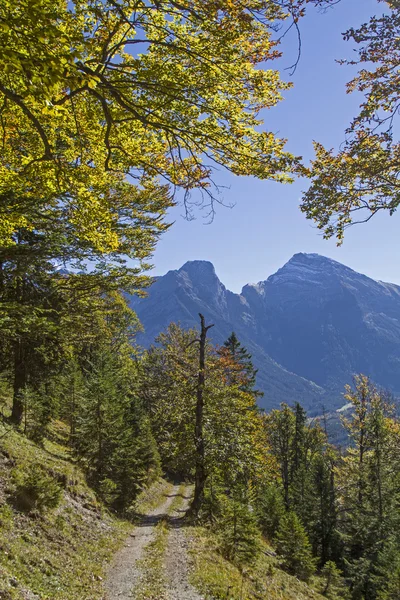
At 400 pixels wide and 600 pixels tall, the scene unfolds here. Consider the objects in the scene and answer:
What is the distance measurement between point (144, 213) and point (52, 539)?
10.6 meters

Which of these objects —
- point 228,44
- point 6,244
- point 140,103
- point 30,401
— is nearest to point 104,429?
point 30,401

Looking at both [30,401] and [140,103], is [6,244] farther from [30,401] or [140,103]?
[30,401]

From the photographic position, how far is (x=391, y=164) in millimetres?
6566

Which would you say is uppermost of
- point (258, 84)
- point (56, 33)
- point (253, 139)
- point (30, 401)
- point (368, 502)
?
point (258, 84)

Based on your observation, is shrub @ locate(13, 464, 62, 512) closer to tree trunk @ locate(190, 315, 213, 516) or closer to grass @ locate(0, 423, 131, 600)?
grass @ locate(0, 423, 131, 600)

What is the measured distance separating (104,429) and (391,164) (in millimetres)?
15296

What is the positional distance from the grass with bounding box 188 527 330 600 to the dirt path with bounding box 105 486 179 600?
159 cm

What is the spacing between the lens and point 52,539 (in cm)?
967

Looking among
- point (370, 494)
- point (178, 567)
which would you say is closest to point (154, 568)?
point (178, 567)

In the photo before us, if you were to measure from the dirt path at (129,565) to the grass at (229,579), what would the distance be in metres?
1.59

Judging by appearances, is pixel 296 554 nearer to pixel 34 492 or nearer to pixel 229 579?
pixel 229 579

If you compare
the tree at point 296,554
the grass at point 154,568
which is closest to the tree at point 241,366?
the tree at point 296,554

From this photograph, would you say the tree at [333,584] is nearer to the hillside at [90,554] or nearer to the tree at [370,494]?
the tree at [370,494]

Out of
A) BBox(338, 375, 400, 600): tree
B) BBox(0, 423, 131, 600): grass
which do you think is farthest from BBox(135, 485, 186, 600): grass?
BBox(338, 375, 400, 600): tree
